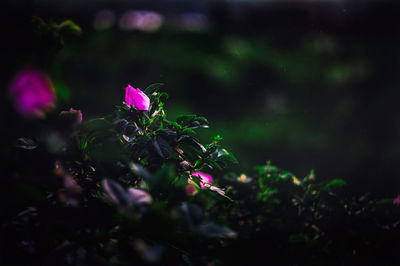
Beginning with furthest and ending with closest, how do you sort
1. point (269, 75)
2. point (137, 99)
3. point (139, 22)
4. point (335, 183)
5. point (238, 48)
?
point (139, 22), point (238, 48), point (269, 75), point (335, 183), point (137, 99)

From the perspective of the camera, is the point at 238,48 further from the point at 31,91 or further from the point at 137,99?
the point at 31,91

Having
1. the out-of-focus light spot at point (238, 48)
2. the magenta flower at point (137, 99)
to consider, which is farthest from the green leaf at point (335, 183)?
the out-of-focus light spot at point (238, 48)

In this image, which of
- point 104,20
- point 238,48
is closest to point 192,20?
point 104,20

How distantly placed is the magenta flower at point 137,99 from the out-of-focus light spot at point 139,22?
5.86 meters

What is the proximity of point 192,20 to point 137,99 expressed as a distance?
29.0 ft

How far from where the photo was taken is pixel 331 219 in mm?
1387

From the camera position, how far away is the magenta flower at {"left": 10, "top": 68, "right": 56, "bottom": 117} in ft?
1.94

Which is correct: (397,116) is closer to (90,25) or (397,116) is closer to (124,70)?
(124,70)

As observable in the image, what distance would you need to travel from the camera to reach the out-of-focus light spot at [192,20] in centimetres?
839

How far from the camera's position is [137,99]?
945 mm

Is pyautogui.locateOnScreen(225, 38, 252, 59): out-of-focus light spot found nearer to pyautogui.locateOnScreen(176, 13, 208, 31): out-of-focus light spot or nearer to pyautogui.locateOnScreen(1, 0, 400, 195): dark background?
pyautogui.locateOnScreen(1, 0, 400, 195): dark background

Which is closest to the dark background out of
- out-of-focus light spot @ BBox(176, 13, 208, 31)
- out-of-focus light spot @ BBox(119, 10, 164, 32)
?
out-of-focus light spot @ BBox(119, 10, 164, 32)

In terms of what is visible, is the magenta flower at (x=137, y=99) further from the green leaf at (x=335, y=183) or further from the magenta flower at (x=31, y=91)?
the green leaf at (x=335, y=183)

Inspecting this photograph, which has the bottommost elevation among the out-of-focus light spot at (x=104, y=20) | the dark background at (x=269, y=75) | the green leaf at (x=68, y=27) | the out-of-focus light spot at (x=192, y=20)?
the green leaf at (x=68, y=27)
